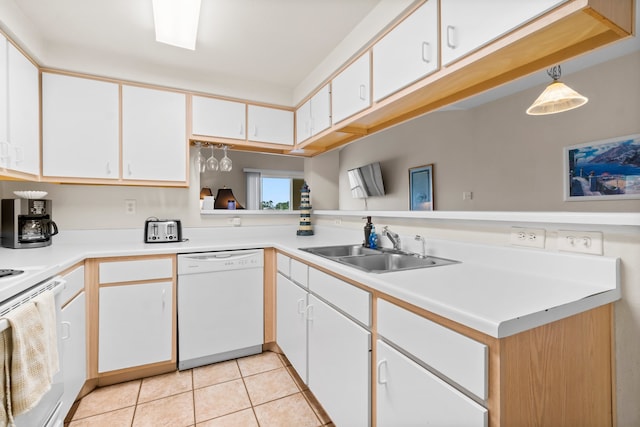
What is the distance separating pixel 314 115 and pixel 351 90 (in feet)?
1.82

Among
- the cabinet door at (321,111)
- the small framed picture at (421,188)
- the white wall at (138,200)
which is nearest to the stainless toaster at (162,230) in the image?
the white wall at (138,200)

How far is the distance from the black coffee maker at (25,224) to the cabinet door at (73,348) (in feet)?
2.21

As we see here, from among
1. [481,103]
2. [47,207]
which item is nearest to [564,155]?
[481,103]

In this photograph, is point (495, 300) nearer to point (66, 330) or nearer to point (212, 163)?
point (66, 330)

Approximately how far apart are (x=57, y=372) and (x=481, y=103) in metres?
2.24

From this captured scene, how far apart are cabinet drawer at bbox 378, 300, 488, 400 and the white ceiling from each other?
1096 mm

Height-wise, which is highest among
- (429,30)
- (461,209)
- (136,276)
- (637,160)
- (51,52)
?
(51,52)

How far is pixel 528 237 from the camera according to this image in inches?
48.5

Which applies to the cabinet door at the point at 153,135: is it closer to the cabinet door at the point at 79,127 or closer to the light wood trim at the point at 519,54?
the cabinet door at the point at 79,127

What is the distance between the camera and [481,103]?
1489 millimetres

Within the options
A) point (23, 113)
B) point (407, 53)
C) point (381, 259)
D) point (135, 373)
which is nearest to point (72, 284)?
point (135, 373)

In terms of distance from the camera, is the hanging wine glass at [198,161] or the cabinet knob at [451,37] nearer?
the cabinet knob at [451,37]

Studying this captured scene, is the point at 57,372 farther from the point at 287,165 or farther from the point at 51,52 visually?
the point at 287,165

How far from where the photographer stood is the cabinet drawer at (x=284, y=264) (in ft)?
6.82
